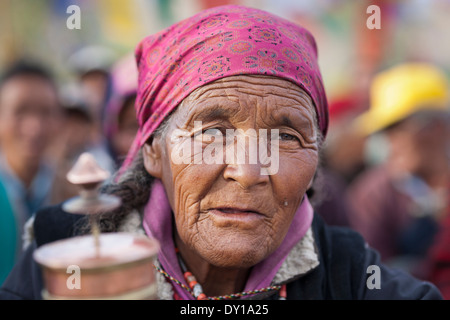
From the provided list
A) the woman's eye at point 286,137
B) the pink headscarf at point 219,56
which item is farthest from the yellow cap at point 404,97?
the woman's eye at point 286,137

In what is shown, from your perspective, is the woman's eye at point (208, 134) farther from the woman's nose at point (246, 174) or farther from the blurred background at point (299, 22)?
the blurred background at point (299, 22)

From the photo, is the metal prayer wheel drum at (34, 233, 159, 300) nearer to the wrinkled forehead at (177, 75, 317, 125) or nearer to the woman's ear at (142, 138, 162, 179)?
the wrinkled forehead at (177, 75, 317, 125)

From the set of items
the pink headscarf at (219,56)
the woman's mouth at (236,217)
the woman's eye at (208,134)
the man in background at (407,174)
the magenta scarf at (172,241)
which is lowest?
the man in background at (407,174)

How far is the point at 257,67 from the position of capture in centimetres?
200

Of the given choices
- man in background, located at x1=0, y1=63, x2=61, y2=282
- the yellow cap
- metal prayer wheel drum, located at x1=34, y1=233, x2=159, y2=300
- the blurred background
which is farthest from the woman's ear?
the blurred background

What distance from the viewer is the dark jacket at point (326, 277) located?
2.23 metres

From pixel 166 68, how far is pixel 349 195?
4931mm

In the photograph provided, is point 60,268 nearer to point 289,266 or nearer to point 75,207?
point 75,207

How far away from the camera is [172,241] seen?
2.27 m

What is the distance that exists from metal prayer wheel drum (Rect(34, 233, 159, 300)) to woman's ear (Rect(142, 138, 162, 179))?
104 centimetres

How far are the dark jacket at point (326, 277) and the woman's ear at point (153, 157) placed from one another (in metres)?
0.41

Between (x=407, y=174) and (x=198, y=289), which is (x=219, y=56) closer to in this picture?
(x=198, y=289)

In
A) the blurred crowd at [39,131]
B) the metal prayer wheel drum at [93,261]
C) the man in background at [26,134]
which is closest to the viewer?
the metal prayer wheel drum at [93,261]

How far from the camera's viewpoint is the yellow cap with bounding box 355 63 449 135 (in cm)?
584
